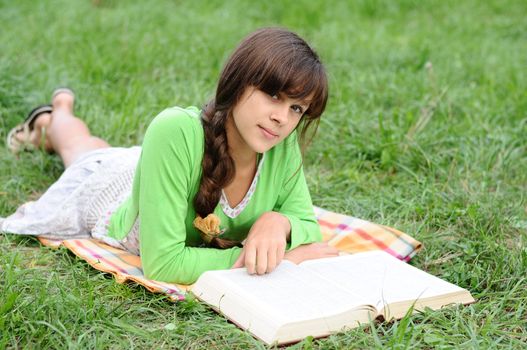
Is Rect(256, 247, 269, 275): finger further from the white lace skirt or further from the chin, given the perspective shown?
the white lace skirt

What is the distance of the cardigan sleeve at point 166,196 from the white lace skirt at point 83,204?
0.39 meters

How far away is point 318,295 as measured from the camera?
2463mm

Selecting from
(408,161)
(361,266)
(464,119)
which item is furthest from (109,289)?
(464,119)

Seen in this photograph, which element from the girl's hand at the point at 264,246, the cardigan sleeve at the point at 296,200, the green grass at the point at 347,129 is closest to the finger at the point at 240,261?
the girl's hand at the point at 264,246

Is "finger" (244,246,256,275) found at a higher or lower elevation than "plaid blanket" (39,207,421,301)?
higher

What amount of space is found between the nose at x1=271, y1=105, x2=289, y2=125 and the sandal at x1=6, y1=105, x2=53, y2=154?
1.90 meters

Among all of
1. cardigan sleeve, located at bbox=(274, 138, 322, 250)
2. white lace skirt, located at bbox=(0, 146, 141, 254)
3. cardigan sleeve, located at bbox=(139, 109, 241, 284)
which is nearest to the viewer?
cardigan sleeve, located at bbox=(139, 109, 241, 284)

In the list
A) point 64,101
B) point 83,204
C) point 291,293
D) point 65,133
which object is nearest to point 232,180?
point 291,293

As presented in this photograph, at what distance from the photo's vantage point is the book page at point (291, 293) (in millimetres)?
2344

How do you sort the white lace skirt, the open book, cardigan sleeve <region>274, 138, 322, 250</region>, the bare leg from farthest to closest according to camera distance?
the bare leg
the white lace skirt
cardigan sleeve <region>274, 138, 322, 250</region>
the open book

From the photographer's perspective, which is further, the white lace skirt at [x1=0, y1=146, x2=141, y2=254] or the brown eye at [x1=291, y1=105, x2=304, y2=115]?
the white lace skirt at [x1=0, y1=146, x2=141, y2=254]

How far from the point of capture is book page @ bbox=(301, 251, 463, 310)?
2568mm

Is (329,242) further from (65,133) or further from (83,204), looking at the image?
(65,133)

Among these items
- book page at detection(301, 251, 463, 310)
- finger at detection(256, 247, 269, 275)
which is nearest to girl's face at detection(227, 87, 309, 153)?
finger at detection(256, 247, 269, 275)
